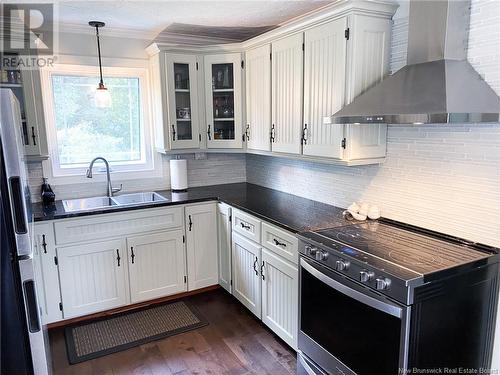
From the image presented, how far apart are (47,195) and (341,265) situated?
8.06 ft

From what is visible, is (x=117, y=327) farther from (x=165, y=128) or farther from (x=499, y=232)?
(x=499, y=232)

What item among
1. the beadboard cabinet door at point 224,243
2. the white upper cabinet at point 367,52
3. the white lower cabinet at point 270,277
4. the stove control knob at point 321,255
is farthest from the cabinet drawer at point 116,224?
the white upper cabinet at point 367,52

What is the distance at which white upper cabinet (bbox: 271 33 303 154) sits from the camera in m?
2.59

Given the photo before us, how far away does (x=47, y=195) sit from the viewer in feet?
9.89

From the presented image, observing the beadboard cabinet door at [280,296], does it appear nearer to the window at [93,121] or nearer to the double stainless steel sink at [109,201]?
the double stainless steel sink at [109,201]

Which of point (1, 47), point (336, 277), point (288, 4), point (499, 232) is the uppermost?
point (288, 4)

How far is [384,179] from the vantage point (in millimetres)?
2412

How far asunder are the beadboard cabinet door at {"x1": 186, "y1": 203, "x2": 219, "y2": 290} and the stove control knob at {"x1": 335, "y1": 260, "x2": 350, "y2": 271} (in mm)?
1628

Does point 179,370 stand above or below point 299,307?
below

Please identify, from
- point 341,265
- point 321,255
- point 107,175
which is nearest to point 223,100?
point 107,175

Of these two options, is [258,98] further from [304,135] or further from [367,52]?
[367,52]

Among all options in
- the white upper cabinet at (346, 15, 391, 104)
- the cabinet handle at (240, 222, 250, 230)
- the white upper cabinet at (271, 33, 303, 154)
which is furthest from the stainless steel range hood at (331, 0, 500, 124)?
the cabinet handle at (240, 222, 250, 230)

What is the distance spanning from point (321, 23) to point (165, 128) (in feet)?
5.38

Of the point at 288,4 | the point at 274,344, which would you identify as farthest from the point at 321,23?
the point at 274,344
